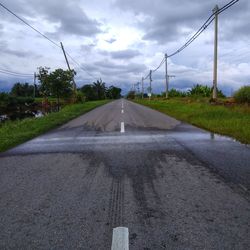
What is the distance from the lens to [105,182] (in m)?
6.04

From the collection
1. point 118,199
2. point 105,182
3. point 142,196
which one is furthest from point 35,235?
point 105,182

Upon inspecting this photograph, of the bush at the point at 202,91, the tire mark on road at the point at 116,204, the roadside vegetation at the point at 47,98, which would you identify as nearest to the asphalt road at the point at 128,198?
the tire mark on road at the point at 116,204

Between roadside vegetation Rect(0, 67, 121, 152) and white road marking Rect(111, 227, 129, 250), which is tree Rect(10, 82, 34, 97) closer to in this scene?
roadside vegetation Rect(0, 67, 121, 152)

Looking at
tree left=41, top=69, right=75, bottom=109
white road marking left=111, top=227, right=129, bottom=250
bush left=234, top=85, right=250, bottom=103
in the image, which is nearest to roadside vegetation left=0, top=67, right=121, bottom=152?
tree left=41, top=69, right=75, bottom=109

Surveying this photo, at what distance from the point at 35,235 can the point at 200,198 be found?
2430 mm

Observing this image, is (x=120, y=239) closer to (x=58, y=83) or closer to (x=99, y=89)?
(x=58, y=83)

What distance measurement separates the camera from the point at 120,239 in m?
3.71

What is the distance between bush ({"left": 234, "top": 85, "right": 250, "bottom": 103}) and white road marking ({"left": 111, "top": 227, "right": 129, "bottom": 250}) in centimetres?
2760

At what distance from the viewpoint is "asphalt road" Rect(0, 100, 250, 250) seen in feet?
12.3

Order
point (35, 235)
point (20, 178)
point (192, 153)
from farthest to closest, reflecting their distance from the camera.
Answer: point (192, 153), point (20, 178), point (35, 235)

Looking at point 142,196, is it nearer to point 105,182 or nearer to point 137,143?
point 105,182

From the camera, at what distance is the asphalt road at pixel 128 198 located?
376 cm

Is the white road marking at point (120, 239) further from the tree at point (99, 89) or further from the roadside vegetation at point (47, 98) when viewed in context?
the tree at point (99, 89)

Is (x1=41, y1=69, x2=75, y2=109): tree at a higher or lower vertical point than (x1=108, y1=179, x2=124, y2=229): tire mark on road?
higher
